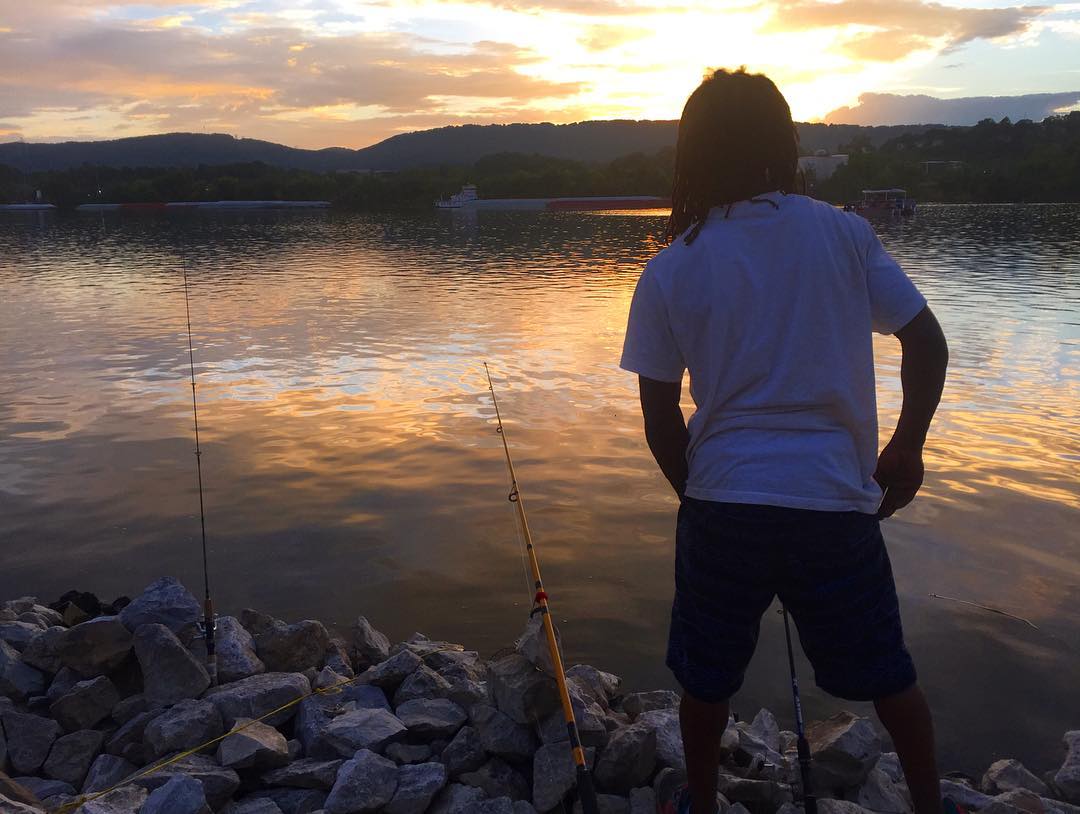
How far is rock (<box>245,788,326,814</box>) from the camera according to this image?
3.58 meters

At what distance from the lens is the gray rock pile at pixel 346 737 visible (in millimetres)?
3516

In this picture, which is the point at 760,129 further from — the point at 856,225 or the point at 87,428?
the point at 87,428

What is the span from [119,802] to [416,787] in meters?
1.12

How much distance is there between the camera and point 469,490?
7762 millimetres

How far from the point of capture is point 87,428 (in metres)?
9.81

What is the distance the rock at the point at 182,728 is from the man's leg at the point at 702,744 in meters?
Answer: 2.27

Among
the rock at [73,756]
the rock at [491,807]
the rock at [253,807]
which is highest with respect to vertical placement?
the rock at [491,807]

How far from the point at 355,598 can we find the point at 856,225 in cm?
460

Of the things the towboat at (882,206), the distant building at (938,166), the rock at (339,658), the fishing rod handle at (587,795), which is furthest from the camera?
the distant building at (938,166)

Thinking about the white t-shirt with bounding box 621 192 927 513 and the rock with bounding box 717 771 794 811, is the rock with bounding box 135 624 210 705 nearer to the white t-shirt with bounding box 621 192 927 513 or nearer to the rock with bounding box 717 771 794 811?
the rock with bounding box 717 771 794 811

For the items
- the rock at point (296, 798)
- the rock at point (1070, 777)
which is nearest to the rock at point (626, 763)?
the rock at point (296, 798)

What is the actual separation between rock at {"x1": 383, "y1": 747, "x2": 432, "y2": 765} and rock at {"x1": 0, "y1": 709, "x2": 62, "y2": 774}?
1638mm

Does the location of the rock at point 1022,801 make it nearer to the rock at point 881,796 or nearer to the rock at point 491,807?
the rock at point 881,796

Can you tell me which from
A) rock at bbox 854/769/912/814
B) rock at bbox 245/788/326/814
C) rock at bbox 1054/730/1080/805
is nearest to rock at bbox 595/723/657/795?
rock at bbox 854/769/912/814
